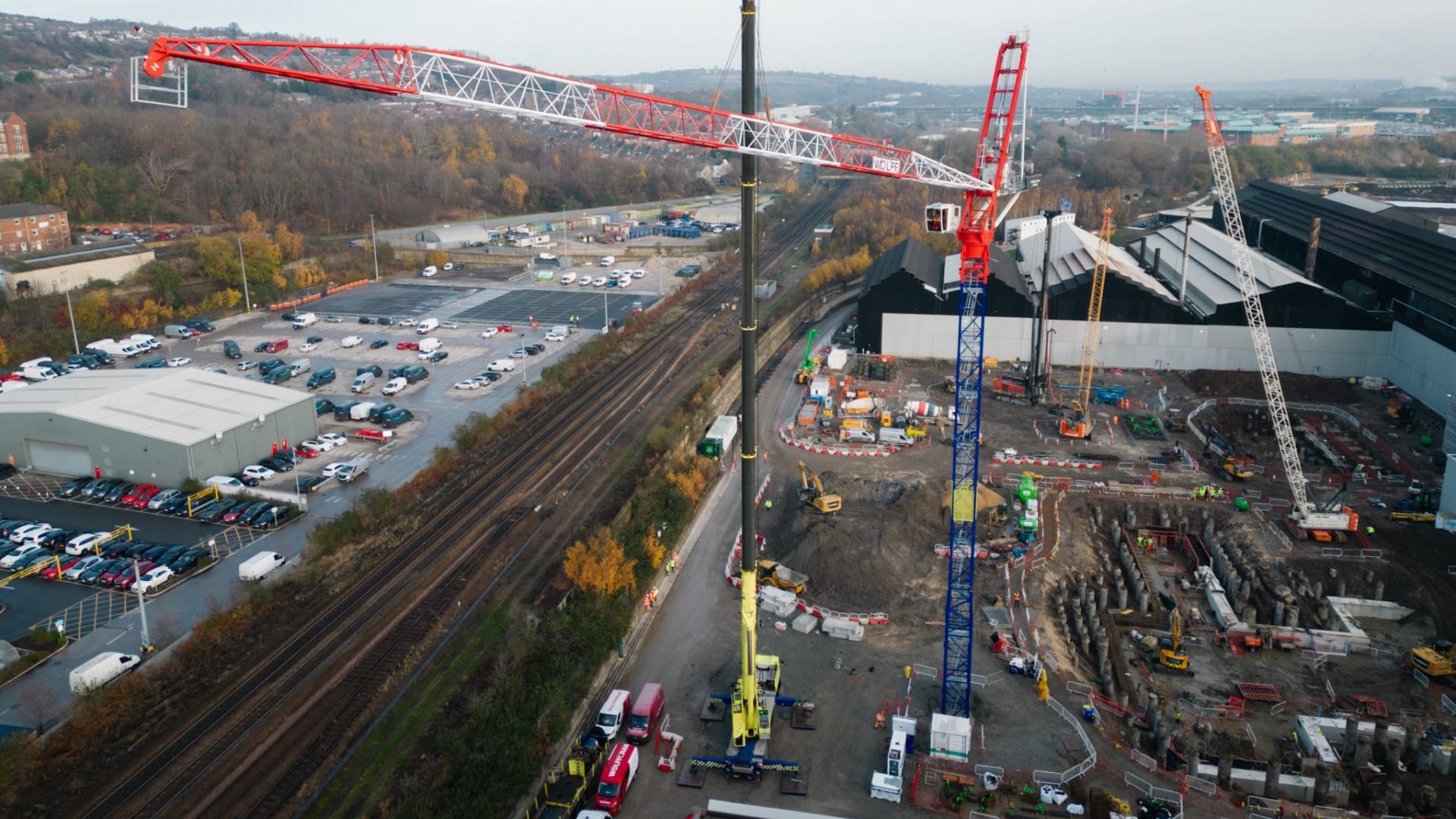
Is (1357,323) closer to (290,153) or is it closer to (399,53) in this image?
(399,53)

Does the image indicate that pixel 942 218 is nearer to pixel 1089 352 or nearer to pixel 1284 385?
pixel 1089 352

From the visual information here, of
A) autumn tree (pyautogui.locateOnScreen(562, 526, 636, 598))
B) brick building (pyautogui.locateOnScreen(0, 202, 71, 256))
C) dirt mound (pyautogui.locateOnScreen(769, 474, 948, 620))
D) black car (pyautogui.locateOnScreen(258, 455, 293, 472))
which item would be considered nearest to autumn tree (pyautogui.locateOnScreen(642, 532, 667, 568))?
autumn tree (pyautogui.locateOnScreen(562, 526, 636, 598))

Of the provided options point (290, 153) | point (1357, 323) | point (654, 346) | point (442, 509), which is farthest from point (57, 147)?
point (1357, 323)

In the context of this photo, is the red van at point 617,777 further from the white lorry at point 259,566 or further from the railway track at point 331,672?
the white lorry at point 259,566

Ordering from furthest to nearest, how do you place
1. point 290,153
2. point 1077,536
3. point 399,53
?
1. point 290,153
2. point 1077,536
3. point 399,53

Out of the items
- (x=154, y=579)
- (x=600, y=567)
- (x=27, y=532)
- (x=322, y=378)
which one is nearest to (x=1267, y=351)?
(x=600, y=567)
